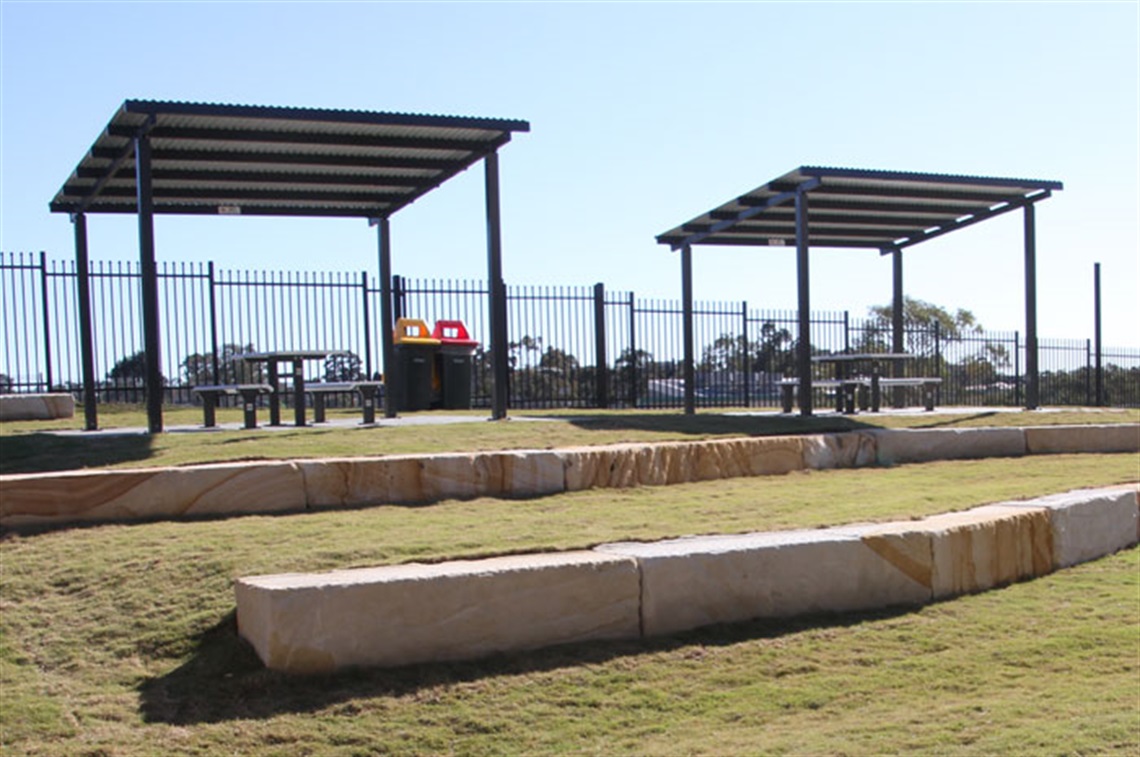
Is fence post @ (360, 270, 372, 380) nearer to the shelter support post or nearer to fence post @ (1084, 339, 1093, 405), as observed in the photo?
the shelter support post

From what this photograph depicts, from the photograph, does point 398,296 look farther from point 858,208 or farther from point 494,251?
point 858,208

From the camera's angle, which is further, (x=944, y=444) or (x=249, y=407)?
(x=944, y=444)

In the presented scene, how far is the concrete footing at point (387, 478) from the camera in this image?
6.58 meters

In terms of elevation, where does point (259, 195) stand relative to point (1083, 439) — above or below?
above

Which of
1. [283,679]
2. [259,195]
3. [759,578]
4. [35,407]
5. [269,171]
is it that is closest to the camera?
[283,679]

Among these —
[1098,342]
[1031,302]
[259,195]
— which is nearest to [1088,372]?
[1098,342]

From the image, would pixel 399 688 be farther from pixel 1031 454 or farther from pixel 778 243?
pixel 778 243

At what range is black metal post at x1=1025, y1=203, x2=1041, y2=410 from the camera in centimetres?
1691

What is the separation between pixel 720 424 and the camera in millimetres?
11664

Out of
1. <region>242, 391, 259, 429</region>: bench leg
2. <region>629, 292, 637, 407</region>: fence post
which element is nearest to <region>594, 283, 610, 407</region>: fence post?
<region>629, 292, 637, 407</region>: fence post

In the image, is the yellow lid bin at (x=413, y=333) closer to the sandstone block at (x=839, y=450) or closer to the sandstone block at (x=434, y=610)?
the sandstone block at (x=839, y=450)

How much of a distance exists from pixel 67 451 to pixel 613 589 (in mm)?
5115

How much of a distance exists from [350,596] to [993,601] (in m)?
3.87

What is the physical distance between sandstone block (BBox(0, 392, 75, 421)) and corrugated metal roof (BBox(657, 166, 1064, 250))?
9128 millimetres
